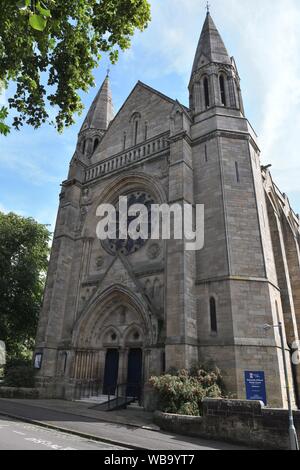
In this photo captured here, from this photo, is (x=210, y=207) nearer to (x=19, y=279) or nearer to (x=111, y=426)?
(x=111, y=426)

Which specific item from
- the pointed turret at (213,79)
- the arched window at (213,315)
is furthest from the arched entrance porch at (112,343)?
the pointed turret at (213,79)

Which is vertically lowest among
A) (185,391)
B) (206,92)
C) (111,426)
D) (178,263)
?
(111,426)

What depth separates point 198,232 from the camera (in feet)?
49.3

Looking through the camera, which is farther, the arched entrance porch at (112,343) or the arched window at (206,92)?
the arched window at (206,92)

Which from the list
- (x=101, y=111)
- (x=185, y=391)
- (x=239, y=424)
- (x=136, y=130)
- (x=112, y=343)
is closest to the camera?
(x=239, y=424)

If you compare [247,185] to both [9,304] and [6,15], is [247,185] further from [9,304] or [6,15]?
[9,304]

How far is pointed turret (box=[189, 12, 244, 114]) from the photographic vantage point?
1907 centimetres

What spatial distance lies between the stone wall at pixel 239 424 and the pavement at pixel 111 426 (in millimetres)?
303

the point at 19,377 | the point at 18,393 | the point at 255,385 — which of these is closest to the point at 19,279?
the point at 19,377

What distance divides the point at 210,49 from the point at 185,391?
20759mm

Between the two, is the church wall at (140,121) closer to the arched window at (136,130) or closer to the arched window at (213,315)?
the arched window at (136,130)

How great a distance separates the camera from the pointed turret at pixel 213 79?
1907cm

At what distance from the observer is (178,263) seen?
534 inches

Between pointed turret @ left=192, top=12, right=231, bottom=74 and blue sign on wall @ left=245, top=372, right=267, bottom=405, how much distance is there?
18449mm
